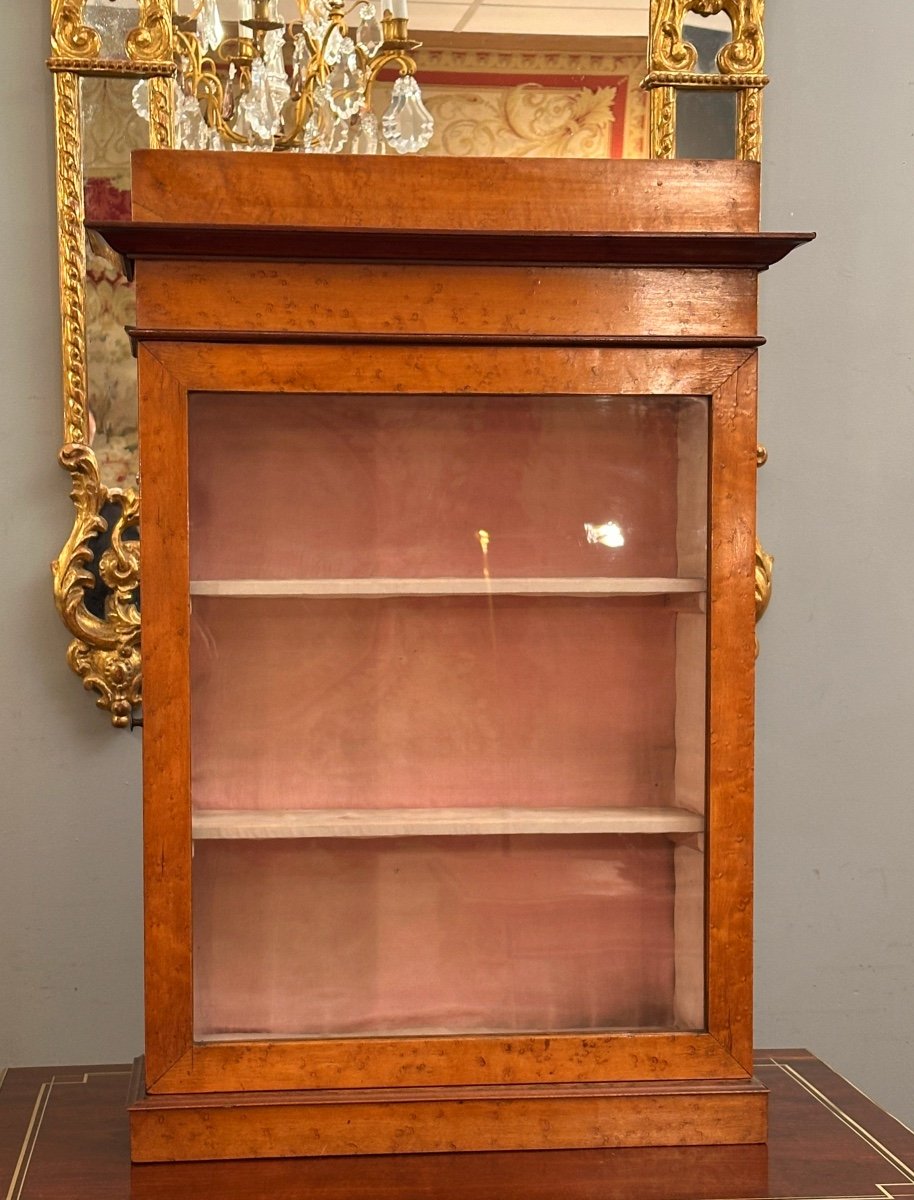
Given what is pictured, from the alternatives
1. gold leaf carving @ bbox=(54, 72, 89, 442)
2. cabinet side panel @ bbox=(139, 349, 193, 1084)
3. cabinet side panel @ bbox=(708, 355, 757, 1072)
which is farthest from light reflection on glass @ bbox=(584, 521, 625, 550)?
gold leaf carving @ bbox=(54, 72, 89, 442)

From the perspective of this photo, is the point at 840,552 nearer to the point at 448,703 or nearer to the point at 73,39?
the point at 448,703

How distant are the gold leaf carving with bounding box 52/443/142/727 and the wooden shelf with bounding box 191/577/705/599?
0.58 meters

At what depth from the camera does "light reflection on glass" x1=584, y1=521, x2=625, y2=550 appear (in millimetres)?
1638

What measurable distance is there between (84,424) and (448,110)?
2.46 ft

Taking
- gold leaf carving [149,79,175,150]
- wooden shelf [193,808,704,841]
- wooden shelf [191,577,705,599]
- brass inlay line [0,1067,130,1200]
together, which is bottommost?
brass inlay line [0,1067,130,1200]

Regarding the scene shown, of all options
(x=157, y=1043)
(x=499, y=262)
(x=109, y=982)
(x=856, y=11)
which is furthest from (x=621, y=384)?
(x=109, y=982)

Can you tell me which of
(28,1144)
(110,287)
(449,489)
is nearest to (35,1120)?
(28,1144)

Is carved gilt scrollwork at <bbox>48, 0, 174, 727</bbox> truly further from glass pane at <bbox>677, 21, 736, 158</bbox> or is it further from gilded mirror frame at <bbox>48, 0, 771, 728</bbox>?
glass pane at <bbox>677, 21, 736, 158</bbox>

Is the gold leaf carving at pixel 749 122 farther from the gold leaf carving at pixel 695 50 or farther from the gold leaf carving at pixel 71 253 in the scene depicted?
the gold leaf carving at pixel 71 253

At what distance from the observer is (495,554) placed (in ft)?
5.36

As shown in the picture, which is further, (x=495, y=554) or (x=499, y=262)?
(x=495, y=554)

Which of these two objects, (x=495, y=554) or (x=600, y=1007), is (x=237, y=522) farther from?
(x=600, y=1007)

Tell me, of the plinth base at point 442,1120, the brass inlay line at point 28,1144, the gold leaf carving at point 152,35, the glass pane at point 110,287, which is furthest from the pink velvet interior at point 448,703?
the gold leaf carving at point 152,35

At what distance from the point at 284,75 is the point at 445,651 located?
3.21 ft
